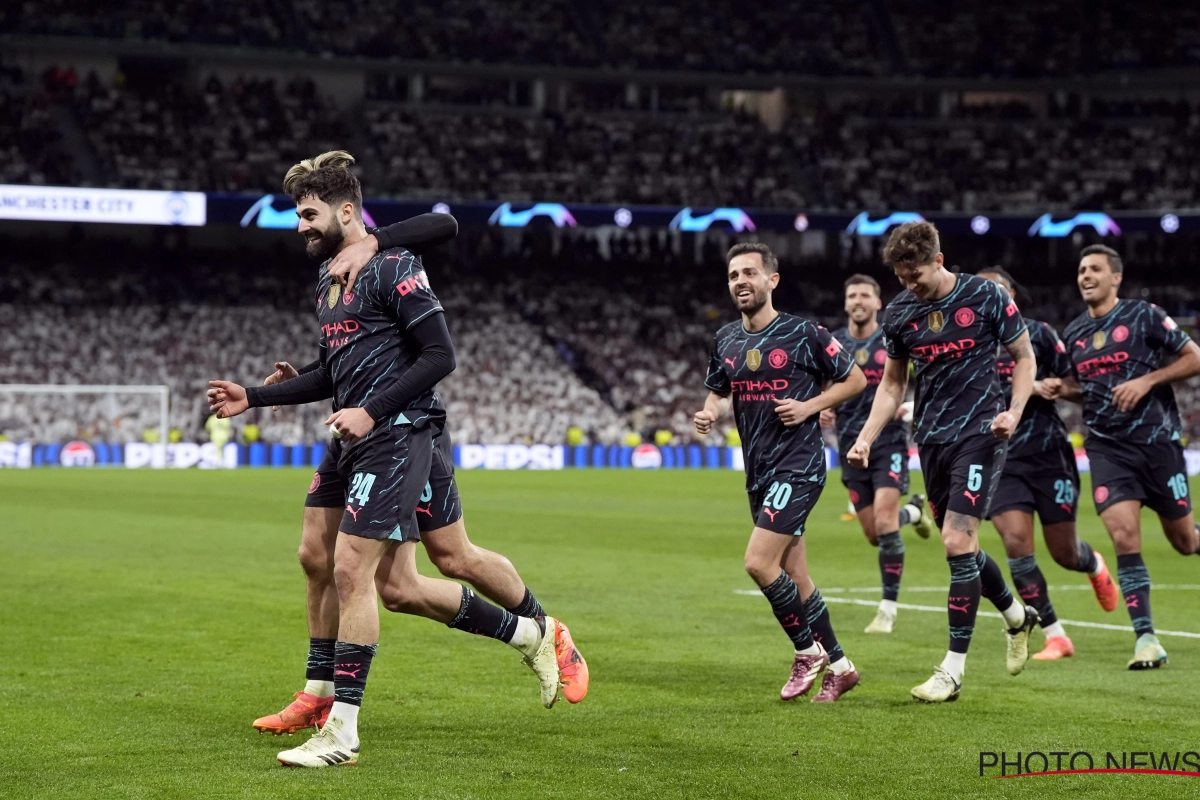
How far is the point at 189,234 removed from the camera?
4541cm

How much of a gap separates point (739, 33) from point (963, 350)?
4629 cm

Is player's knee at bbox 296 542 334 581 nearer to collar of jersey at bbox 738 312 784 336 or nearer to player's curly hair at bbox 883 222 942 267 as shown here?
collar of jersey at bbox 738 312 784 336

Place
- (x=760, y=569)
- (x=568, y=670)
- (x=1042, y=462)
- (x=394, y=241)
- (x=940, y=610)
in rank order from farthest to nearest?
(x=940, y=610) → (x=1042, y=462) → (x=760, y=569) → (x=568, y=670) → (x=394, y=241)

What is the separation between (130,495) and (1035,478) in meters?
19.8

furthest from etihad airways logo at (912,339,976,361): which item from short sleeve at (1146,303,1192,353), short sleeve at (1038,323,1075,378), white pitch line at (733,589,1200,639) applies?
white pitch line at (733,589,1200,639)

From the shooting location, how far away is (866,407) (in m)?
12.3

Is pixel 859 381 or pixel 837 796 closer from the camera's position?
pixel 837 796

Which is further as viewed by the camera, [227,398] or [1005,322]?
[1005,322]

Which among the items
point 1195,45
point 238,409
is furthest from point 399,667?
point 1195,45

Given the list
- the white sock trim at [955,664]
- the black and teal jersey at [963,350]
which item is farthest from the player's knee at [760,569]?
the black and teal jersey at [963,350]

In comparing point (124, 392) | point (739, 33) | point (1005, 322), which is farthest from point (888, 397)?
point (739, 33)

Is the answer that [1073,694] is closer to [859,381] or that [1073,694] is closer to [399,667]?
[859,381]

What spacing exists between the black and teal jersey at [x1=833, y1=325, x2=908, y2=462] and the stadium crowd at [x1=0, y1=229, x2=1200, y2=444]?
29440mm

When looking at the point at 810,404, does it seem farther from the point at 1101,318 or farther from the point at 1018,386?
the point at 1101,318
